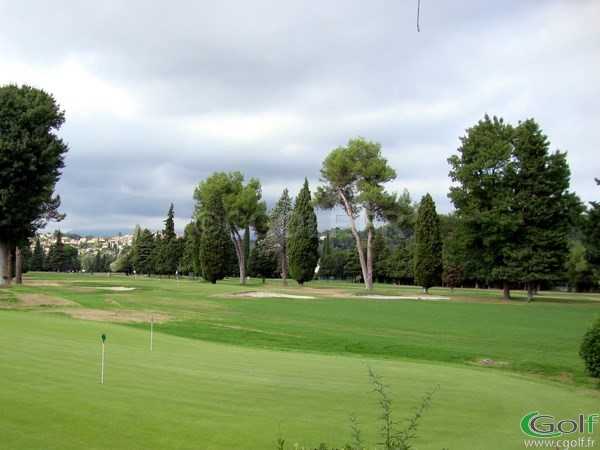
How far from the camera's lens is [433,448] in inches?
277

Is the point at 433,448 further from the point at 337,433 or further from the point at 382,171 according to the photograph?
A: the point at 382,171

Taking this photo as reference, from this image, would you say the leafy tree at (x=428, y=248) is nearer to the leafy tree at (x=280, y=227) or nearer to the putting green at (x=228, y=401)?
the leafy tree at (x=280, y=227)

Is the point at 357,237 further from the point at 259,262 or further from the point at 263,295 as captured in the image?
the point at 259,262

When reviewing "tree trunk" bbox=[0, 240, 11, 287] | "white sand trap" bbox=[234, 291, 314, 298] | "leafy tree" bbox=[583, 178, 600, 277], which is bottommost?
"white sand trap" bbox=[234, 291, 314, 298]

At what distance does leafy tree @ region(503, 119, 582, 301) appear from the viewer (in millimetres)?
51375

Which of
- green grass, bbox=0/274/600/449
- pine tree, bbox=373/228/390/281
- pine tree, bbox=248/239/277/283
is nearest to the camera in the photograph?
green grass, bbox=0/274/600/449

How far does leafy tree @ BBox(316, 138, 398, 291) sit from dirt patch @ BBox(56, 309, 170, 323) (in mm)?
38596

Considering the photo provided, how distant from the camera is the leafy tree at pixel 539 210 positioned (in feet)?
169

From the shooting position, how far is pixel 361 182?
67.3 m

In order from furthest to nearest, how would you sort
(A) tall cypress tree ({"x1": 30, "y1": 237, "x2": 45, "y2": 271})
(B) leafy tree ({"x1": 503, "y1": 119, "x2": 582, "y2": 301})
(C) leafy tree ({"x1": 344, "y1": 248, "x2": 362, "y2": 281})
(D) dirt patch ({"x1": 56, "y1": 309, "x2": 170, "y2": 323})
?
1. (A) tall cypress tree ({"x1": 30, "y1": 237, "x2": 45, "y2": 271})
2. (C) leafy tree ({"x1": 344, "y1": 248, "x2": 362, "y2": 281})
3. (B) leafy tree ({"x1": 503, "y1": 119, "x2": 582, "y2": 301})
4. (D) dirt patch ({"x1": 56, "y1": 309, "x2": 170, "y2": 323})

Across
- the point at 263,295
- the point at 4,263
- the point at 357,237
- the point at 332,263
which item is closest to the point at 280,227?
the point at 357,237

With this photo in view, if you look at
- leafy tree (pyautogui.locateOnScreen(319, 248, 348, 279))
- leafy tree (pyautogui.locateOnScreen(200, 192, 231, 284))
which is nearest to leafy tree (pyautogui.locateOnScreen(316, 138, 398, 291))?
leafy tree (pyautogui.locateOnScreen(200, 192, 231, 284))

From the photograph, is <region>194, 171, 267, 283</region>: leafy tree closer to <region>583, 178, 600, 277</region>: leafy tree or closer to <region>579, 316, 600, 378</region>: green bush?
<region>583, 178, 600, 277</region>: leafy tree

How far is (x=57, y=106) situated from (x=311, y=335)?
108 ft
